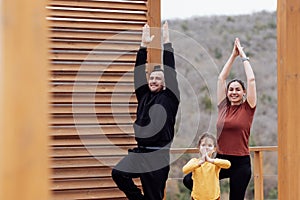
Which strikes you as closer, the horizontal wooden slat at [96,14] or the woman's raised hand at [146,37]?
the woman's raised hand at [146,37]

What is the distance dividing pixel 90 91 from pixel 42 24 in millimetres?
3869

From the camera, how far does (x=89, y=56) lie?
207 inches

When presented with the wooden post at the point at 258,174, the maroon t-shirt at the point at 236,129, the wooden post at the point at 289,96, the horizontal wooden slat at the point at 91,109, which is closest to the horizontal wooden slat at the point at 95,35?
the horizontal wooden slat at the point at 91,109

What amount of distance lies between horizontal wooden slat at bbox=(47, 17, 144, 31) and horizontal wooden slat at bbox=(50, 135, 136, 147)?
1.01 meters

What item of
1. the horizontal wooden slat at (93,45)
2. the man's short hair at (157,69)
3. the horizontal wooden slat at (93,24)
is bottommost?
the man's short hair at (157,69)

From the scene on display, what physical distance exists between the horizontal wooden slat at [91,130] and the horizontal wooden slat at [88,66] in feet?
1.71

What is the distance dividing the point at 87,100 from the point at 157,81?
2.68 ft

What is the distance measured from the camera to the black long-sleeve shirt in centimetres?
468

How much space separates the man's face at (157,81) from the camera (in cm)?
474

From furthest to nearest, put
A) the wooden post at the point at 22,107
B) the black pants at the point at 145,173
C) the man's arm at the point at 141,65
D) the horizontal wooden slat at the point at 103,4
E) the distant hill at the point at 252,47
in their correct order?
the distant hill at the point at 252,47 → the horizontal wooden slat at the point at 103,4 → the man's arm at the point at 141,65 → the black pants at the point at 145,173 → the wooden post at the point at 22,107

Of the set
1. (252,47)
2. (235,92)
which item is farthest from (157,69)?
(252,47)

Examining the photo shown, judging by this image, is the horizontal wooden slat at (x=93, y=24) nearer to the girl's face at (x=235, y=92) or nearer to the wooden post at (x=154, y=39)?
the wooden post at (x=154, y=39)

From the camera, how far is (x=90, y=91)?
523 cm

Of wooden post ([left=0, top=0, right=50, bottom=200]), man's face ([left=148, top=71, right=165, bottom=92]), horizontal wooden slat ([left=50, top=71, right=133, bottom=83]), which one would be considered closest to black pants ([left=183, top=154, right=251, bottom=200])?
man's face ([left=148, top=71, right=165, bottom=92])
